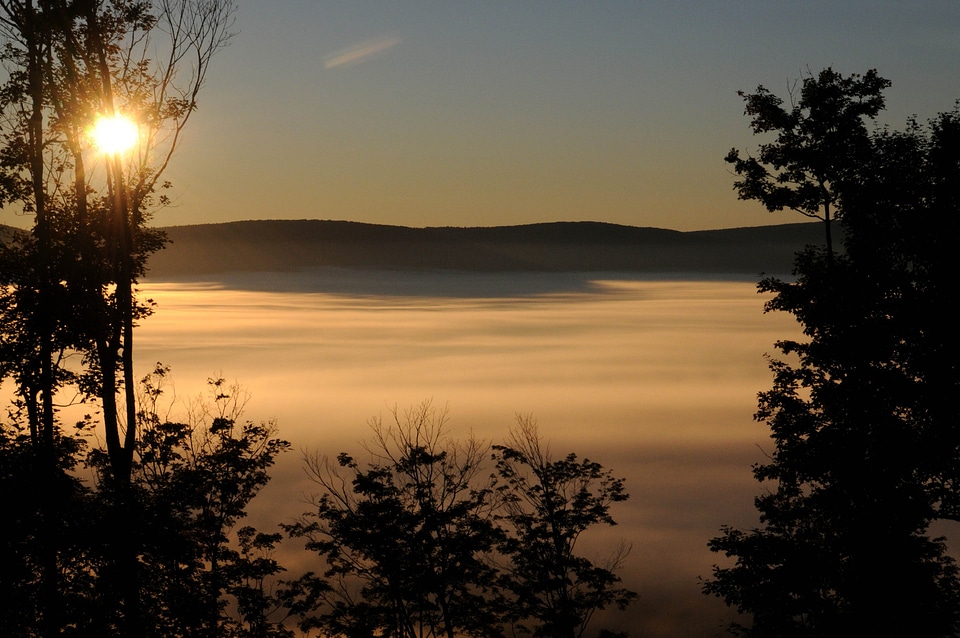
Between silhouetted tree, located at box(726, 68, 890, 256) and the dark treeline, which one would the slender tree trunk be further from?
silhouetted tree, located at box(726, 68, 890, 256)

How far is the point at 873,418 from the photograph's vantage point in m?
26.6

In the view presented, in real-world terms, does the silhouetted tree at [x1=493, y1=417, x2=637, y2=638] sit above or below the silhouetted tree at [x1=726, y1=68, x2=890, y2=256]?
below

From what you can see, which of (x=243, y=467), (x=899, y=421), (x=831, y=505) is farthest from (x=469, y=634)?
(x=899, y=421)

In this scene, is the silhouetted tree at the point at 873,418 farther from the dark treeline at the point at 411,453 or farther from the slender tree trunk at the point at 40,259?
the slender tree trunk at the point at 40,259

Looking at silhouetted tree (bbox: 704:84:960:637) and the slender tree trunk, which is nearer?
silhouetted tree (bbox: 704:84:960:637)

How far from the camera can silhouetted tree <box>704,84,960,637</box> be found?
988 inches

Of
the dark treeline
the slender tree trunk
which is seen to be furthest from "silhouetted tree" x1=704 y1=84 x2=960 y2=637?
the slender tree trunk

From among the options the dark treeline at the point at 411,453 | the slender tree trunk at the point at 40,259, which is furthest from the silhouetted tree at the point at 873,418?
the slender tree trunk at the point at 40,259

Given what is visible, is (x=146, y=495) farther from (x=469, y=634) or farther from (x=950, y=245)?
(x=950, y=245)

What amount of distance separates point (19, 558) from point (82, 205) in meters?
13.5

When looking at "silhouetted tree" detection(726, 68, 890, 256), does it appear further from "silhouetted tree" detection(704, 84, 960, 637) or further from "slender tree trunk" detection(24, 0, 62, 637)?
"slender tree trunk" detection(24, 0, 62, 637)

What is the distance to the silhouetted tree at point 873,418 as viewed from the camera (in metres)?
25.1

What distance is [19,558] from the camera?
20.2 metres

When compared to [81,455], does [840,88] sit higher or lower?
higher
